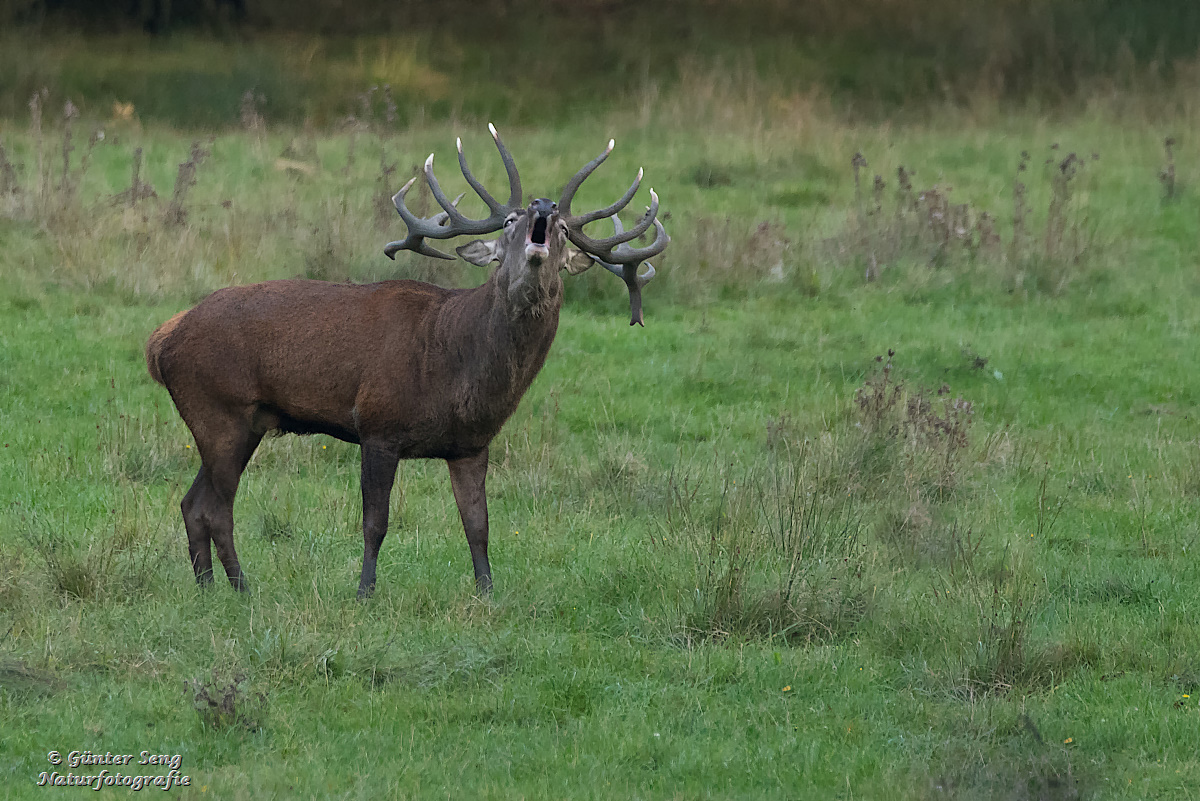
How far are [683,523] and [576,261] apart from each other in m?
1.68

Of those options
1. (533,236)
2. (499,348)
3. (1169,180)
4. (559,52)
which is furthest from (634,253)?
(559,52)

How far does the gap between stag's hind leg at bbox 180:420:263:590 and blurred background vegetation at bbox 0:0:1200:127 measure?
15502 millimetres

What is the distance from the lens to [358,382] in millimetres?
8000

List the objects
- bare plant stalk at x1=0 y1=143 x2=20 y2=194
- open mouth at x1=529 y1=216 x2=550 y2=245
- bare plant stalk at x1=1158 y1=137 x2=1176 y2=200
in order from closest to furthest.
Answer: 1. open mouth at x1=529 y1=216 x2=550 y2=245
2. bare plant stalk at x1=0 y1=143 x2=20 y2=194
3. bare plant stalk at x1=1158 y1=137 x2=1176 y2=200

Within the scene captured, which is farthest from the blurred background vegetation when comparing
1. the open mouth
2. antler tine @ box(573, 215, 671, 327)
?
the open mouth

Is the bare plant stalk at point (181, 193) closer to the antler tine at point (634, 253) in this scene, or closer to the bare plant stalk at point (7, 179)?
the bare plant stalk at point (7, 179)

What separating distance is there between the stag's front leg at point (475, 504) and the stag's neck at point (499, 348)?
328 mm

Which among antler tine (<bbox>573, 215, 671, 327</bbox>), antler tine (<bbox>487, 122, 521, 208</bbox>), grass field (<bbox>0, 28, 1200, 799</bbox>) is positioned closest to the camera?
grass field (<bbox>0, 28, 1200, 799</bbox>)

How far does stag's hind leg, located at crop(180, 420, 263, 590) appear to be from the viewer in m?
7.97

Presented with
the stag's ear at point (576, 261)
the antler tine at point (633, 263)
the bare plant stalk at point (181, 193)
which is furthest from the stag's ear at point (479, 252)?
the bare plant stalk at point (181, 193)

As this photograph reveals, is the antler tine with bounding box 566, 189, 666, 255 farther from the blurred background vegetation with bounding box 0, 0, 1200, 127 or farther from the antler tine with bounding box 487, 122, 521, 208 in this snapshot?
the blurred background vegetation with bounding box 0, 0, 1200, 127

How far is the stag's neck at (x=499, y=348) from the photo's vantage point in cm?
778

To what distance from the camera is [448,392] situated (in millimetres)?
7926

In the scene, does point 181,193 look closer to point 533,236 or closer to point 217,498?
point 217,498
